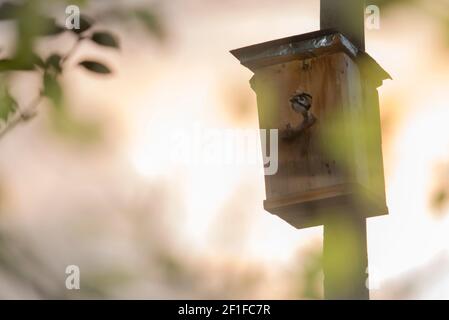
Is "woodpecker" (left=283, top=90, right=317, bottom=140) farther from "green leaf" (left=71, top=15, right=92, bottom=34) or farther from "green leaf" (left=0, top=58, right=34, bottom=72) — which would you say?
"green leaf" (left=0, top=58, right=34, bottom=72)

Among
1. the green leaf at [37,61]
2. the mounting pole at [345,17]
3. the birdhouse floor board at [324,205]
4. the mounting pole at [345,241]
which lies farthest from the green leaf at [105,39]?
the mounting pole at [345,17]

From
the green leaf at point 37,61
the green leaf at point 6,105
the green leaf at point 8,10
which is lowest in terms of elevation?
the green leaf at point 6,105

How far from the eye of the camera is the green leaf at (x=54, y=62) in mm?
1950

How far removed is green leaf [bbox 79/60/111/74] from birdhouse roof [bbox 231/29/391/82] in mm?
2963

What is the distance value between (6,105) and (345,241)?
8.91 feet

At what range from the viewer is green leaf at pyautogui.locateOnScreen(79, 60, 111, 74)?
75.7 inches

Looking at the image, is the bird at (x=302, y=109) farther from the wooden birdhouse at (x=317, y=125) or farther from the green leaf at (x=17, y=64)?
the green leaf at (x=17, y=64)

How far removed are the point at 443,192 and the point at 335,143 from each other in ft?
6.31

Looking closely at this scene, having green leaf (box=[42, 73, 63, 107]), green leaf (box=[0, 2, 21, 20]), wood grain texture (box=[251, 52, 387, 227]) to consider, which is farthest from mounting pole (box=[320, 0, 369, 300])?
green leaf (box=[0, 2, 21, 20])

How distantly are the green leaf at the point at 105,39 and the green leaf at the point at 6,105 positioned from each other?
23 cm

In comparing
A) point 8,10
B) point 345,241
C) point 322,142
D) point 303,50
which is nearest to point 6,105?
point 8,10

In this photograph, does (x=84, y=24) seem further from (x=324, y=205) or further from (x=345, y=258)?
(x=324, y=205)
